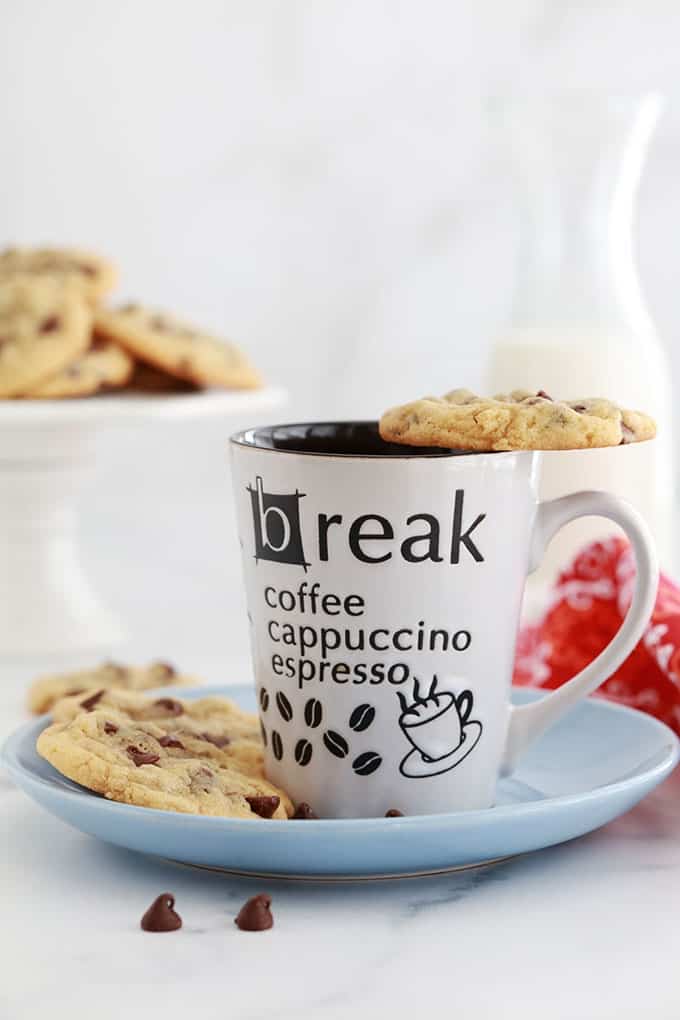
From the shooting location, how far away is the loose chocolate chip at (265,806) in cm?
62

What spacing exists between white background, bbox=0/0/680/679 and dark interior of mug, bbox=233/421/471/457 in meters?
1.18

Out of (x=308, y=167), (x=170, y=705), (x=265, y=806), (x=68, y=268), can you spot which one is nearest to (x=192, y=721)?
(x=170, y=705)

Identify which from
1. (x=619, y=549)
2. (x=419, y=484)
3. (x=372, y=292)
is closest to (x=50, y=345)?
(x=619, y=549)

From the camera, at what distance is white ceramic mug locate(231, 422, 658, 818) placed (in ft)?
2.03

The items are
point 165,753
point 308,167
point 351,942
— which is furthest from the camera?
point 308,167

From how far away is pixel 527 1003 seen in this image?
51 cm

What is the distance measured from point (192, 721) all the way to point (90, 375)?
62 centimetres

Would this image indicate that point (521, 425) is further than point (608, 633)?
No

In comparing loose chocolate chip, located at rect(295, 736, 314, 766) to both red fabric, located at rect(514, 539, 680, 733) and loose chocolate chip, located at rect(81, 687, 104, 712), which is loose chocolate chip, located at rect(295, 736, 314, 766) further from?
red fabric, located at rect(514, 539, 680, 733)

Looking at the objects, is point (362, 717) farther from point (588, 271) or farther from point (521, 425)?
point (588, 271)

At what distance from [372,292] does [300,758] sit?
1.51 metres

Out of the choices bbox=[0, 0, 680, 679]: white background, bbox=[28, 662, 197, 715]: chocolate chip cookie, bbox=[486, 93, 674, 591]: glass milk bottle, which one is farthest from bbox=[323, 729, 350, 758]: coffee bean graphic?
bbox=[0, 0, 680, 679]: white background

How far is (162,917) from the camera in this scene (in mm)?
568

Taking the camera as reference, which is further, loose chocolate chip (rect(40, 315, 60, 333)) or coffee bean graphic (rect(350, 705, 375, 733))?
loose chocolate chip (rect(40, 315, 60, 333))
